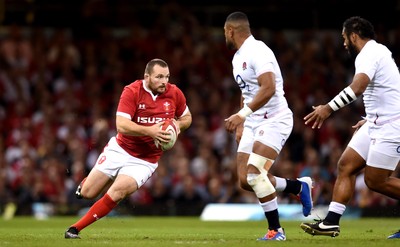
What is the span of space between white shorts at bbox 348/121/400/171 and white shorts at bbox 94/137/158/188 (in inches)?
107

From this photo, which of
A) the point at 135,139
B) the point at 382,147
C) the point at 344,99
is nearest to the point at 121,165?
the point at 135,139

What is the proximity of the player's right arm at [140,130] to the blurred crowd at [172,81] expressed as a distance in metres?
8.93

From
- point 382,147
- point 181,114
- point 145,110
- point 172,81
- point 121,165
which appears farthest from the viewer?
point 172,81

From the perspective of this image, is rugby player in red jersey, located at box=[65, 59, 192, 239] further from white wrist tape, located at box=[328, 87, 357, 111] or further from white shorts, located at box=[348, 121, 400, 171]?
white shorts, located at box=[348, 121, 400, 171]

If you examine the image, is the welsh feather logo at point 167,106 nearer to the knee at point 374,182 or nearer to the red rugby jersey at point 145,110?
the red rugby jersey at point 145,110

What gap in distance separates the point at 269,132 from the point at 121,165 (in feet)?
6.78

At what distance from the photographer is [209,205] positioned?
71.4ft

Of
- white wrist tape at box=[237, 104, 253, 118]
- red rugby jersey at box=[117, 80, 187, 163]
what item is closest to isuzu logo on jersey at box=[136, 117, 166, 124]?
red rugby jersey at box=[117, 80, 187, 163]

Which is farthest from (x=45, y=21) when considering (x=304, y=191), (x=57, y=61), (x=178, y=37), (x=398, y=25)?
(x=304, y=191)

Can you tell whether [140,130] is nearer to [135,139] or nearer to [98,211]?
[135,139]

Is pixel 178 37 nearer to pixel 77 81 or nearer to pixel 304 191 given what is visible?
pixel 77 81

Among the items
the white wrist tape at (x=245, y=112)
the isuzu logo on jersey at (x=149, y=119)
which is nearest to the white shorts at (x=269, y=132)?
the white wrist tape at (x=245, y=112)

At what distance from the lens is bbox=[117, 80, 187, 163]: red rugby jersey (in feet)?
41.4

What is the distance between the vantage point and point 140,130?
40.4 ft
